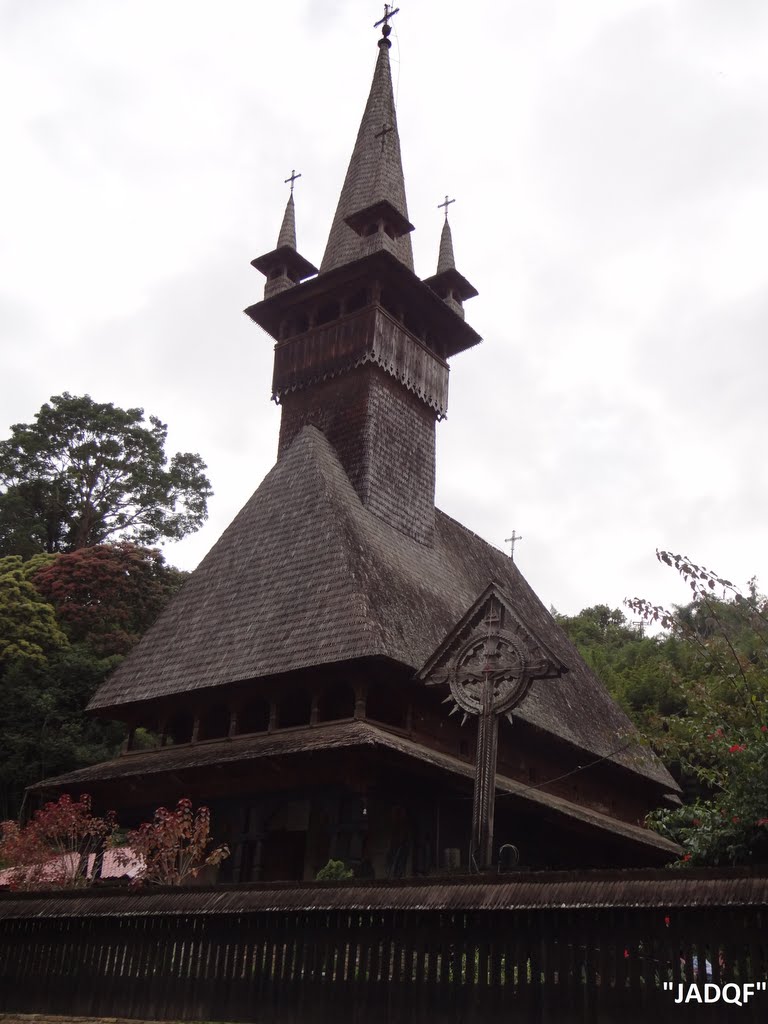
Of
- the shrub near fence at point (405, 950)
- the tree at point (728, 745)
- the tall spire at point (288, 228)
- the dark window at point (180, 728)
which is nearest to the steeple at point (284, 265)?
the tall spire at point (288, 228)

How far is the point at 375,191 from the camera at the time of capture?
26594mm

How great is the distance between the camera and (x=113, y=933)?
1075cm

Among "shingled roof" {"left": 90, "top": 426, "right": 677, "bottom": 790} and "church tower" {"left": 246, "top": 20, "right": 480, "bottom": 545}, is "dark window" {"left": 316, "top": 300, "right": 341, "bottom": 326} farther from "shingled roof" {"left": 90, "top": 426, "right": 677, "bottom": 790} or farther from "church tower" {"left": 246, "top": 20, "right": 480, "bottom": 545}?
"shingled roof" {"left": 90, "top": 426, "right": 677, "bottom": 790}

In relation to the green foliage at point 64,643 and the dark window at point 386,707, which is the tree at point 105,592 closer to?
the green foliage at point 64,643

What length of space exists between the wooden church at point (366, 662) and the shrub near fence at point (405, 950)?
1.69 metres

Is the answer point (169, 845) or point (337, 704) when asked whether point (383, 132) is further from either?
point (169, 845)

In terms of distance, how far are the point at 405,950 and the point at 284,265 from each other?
66.3 ft

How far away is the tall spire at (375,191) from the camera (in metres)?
24.9

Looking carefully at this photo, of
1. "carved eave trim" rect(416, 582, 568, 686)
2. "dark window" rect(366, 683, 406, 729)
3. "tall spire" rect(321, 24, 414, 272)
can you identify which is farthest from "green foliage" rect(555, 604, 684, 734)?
"carved eave trim" rect(416, 582, 568, 686)

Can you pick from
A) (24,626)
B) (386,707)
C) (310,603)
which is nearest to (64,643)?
(24,626)

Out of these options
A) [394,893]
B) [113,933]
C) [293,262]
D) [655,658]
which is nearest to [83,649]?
[293,262]

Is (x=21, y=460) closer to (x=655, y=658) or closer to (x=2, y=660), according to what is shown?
(x=2, y=660)

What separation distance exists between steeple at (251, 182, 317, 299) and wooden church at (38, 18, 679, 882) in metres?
0.06

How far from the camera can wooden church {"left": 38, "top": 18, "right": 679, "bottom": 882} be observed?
611 inches
